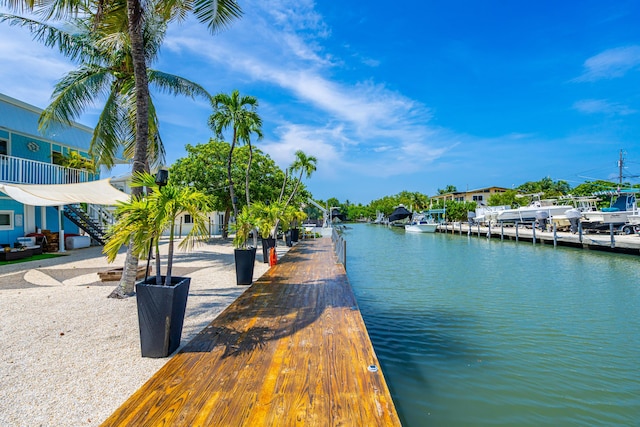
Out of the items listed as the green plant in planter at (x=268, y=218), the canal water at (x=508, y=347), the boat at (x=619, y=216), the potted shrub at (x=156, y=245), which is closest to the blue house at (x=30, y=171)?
the green plant in planter at (x=268, y=218)

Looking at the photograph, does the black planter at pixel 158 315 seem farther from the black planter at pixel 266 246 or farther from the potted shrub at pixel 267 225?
the black planter at pixel 266 246

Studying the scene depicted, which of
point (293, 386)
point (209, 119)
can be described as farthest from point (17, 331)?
point (209, 119)

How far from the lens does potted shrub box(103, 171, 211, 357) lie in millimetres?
3801

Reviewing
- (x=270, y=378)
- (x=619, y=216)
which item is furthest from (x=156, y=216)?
(x=619, y=216)

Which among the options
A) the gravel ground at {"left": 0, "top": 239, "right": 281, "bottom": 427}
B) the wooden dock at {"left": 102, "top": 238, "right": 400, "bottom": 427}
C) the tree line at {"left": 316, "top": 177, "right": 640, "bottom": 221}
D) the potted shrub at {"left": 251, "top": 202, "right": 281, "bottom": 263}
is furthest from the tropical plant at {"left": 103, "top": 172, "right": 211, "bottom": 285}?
the tree line at {"left": 316, "top": 177, "right": 640, "bottom": 221}

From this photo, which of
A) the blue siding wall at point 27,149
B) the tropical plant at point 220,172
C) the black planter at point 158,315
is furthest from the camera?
the tropical plant at point 220,172

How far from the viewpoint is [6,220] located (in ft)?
45.7

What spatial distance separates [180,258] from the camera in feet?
45.8

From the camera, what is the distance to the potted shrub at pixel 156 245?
380 centimetres

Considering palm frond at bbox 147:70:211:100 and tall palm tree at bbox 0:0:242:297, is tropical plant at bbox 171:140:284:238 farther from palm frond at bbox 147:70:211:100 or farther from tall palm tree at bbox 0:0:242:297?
tall palm tree at bbox 0:0:242:297

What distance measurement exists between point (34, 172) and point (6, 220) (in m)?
2.29

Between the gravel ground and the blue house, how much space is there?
19.8 feet

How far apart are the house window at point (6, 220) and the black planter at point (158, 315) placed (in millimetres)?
14761

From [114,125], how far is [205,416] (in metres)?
11.2
